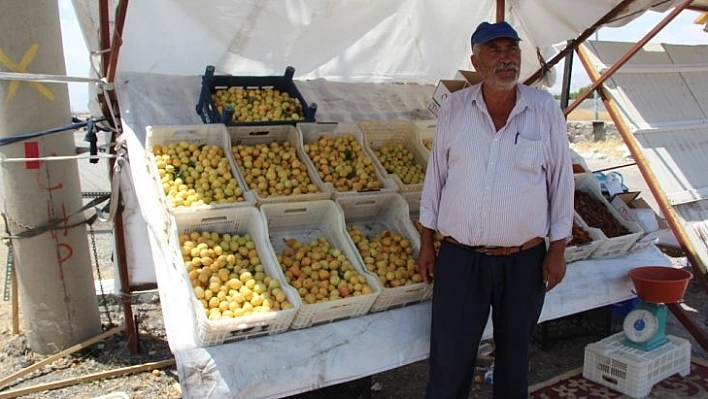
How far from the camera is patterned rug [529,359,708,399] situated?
359 centimetres

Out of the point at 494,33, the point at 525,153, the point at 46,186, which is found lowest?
the point at 525,153

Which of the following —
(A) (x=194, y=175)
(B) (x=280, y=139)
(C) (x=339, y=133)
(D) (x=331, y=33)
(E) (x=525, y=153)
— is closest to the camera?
(E) (x=525, y=153)

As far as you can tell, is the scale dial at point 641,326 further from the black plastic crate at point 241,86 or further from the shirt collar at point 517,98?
the black plastic crate at point 241,86

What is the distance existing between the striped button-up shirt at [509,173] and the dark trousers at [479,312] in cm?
12

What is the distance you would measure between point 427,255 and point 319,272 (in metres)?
0.55

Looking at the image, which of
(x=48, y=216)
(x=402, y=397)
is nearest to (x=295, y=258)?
(x=402, y=397)

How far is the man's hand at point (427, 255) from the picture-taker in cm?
295

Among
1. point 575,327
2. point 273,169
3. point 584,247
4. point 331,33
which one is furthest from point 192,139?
point 575,327

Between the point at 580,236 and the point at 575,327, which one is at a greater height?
the point at 580,236

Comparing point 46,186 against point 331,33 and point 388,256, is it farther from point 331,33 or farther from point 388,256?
point 388,256

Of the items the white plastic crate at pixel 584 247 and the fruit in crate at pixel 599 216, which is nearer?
the white plastic crate at pixel 584 247

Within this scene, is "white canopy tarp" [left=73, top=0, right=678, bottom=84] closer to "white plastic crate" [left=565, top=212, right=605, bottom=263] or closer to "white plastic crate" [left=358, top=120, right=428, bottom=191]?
"white plastic crate" [left=358, top=120, right=428, bottom=191]

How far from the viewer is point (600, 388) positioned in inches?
145

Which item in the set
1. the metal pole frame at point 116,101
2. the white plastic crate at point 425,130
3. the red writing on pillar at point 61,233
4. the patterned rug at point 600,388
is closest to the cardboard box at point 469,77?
the white plastic crate at point 425,130
